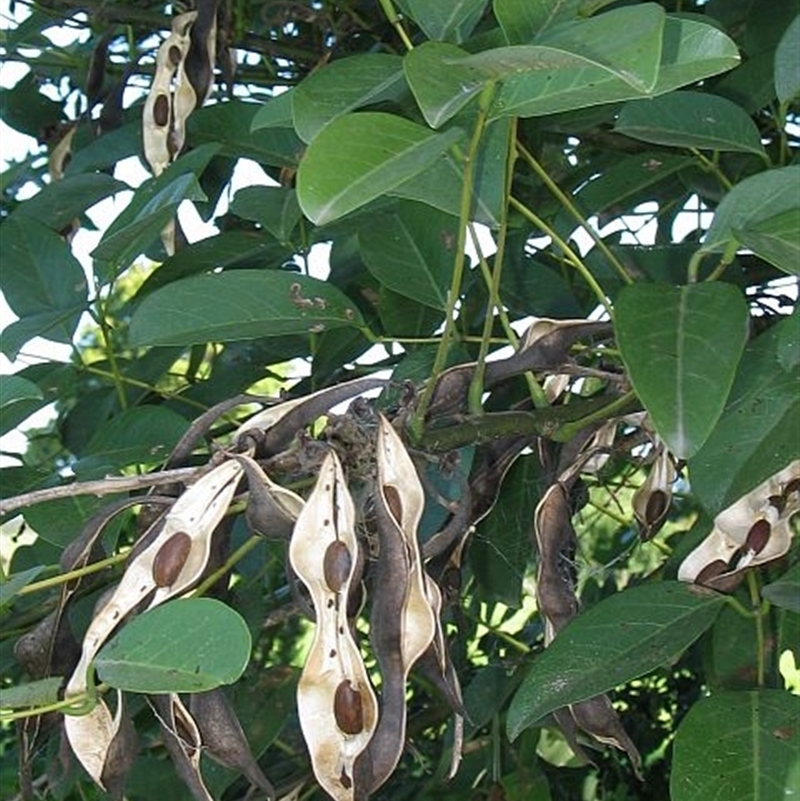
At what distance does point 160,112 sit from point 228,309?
26cm

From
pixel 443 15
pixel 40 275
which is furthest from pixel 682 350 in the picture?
pixel 40 275

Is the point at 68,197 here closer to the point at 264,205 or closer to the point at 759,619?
the point at 264,205

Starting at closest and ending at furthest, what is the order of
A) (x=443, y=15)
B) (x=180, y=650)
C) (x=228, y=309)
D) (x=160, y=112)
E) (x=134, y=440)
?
(x=180, y=650) → (x=443, y=15) → (x=228, y=309) → (x=134, y=440) → (x=160, y=112)

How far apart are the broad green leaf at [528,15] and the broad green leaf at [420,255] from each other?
11.3 inches

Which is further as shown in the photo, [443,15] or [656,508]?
[656,508]

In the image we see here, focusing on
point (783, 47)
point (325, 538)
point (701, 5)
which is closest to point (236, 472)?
point (325, 538)

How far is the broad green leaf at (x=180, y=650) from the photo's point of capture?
468 millimetres

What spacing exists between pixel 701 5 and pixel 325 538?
765 millimetres

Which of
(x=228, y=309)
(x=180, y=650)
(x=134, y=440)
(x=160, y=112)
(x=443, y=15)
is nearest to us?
(x=180, y=650)

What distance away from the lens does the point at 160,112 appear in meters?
0.91

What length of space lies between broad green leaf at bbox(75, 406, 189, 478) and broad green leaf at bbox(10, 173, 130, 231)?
179 millimetres

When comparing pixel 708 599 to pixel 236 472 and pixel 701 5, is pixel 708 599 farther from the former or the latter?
pixel 701 5

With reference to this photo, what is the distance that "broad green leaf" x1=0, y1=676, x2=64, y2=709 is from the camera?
1.60 feet

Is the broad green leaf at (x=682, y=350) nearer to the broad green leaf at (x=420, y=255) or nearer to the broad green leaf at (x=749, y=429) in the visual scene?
the broad green leaf at (x=749, y=429)
